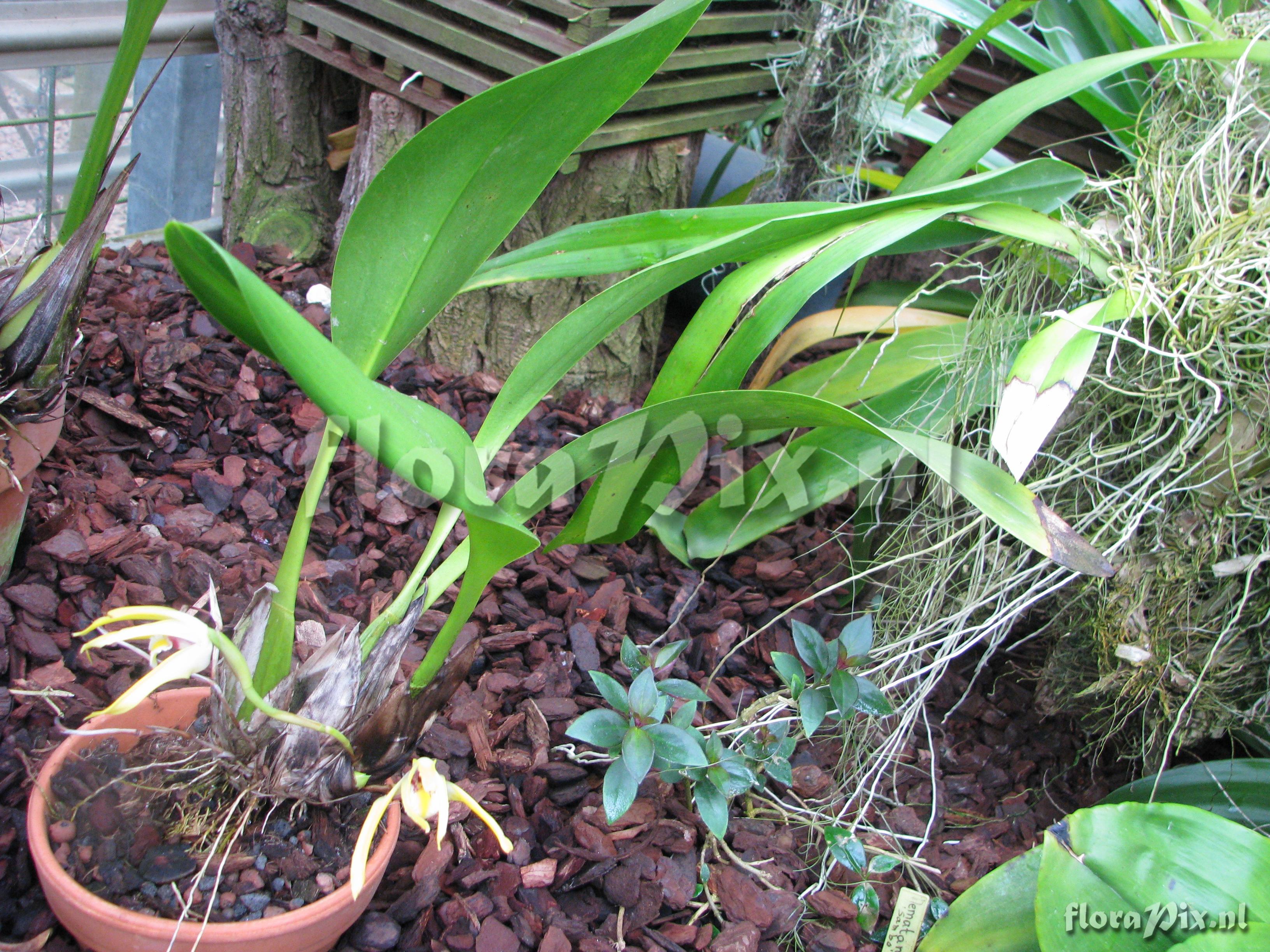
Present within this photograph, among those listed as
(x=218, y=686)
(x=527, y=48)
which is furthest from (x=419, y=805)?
(x=527, y=48)

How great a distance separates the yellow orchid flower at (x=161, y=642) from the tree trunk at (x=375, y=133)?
0.86m

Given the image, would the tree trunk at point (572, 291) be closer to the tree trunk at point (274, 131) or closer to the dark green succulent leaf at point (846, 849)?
the tree trunk at point (274, 131)

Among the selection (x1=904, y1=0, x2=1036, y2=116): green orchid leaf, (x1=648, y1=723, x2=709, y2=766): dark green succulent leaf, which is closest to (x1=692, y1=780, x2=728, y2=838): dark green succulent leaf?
(x1=648, y1=723, x2=709, y2=766): dark green succulent leaf

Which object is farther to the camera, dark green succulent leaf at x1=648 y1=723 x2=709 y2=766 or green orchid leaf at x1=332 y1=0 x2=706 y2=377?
dark green succulent leaf at x1=648 y1=723 x2=709 y2=766

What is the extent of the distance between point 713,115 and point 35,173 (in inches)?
42.2

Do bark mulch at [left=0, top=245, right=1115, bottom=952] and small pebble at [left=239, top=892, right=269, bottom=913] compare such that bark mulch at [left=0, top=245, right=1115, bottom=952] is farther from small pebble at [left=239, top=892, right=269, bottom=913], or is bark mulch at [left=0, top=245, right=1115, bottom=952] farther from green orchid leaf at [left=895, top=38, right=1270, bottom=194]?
green orchid leaf at [left=895, top=38, right=1270, bottom=194]

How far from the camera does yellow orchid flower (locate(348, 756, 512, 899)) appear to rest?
2.05 feet

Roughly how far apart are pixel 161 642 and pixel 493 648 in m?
0.51

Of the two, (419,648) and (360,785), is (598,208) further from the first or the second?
(360,785)

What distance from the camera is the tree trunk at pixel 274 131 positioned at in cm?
146

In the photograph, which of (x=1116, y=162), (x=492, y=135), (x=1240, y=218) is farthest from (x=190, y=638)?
(x=1116, y=162)

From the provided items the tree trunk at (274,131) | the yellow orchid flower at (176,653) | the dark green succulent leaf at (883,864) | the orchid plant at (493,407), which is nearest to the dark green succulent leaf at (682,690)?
the orchid plant at (493,407)

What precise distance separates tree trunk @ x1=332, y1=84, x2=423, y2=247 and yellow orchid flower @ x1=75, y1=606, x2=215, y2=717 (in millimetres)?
865

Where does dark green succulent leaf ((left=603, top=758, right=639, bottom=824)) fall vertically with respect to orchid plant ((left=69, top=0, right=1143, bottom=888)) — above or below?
below
